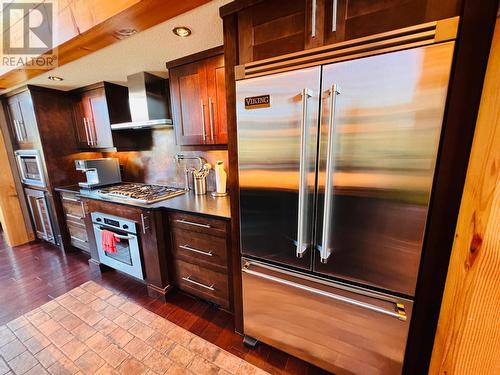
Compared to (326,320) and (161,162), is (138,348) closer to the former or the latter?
(326,320)

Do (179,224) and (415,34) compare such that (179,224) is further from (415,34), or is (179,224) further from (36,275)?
(36,275)

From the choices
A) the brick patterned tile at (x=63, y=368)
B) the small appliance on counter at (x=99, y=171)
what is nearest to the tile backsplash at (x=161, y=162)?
the small appliance on counter at (x=99, y=171)

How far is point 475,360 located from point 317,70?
1271 mm

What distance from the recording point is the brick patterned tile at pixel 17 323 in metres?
1.72

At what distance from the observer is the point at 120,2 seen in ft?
3.61

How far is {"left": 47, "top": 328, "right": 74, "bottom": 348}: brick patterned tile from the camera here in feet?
5.18

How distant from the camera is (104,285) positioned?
2.25 m

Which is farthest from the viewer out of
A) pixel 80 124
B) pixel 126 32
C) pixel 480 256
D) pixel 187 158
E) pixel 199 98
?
pixel 80 124

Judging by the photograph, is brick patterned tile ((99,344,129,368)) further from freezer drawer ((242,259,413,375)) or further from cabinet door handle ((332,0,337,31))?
cabinet door handle ((332,0,337,31))

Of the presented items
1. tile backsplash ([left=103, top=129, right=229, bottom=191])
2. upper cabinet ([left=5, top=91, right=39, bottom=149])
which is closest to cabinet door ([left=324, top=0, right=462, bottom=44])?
tile backsplash ([left=103, top=129, right=229, bottom=191])

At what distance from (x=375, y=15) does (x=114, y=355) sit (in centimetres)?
254

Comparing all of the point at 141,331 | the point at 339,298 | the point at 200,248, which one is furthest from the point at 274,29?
the point at 141,331

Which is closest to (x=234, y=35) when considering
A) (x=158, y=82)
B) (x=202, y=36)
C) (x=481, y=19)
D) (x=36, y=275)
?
(x=202, y=36)

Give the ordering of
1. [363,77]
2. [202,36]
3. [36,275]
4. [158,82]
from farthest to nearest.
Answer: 1. [36,275]
2. [158,82]
3. [202,36]
4. [363,77]
